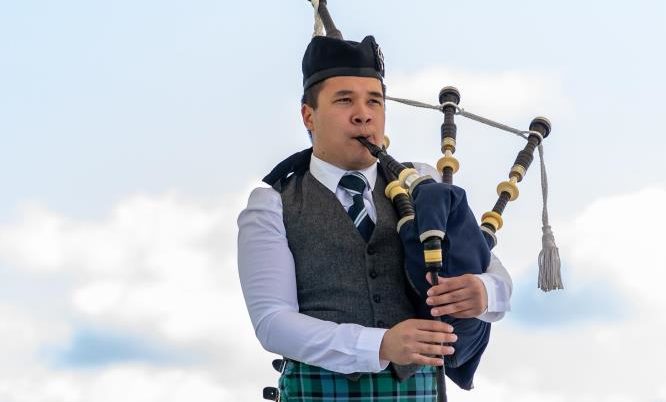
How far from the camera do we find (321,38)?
10.8 feet

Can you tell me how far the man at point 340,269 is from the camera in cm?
286

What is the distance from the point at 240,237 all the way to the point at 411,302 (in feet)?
1.90

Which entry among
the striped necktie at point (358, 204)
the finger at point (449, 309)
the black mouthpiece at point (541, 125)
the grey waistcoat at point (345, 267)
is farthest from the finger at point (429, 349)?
the black mouthpiece at point (541, 125)

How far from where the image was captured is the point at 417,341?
9.05ft

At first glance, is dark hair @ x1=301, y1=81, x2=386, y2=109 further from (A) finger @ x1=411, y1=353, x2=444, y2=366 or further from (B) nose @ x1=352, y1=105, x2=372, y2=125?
(A) finger @ x1=411, y1=353, x2=444, y2=366

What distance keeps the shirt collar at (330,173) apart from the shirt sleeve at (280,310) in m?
0.15

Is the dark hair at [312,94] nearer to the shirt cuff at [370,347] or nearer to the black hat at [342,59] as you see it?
the black hat at [342,59]

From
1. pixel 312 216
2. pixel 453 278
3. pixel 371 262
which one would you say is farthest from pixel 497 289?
A: pixel 312 216

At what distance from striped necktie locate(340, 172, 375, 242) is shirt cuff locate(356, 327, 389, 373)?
0.32 m

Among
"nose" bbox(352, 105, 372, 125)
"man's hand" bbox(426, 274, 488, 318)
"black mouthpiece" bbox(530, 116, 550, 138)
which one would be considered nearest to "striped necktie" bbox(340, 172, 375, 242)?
"nose" bbox(352, 105, 372, 125)

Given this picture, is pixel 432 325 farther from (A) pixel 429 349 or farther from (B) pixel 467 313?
(B) pixel 467 313

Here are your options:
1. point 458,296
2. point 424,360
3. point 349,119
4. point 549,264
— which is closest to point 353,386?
point 424,360

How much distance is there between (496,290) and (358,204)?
50 centimetres

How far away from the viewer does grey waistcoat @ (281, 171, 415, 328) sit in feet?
9.76
